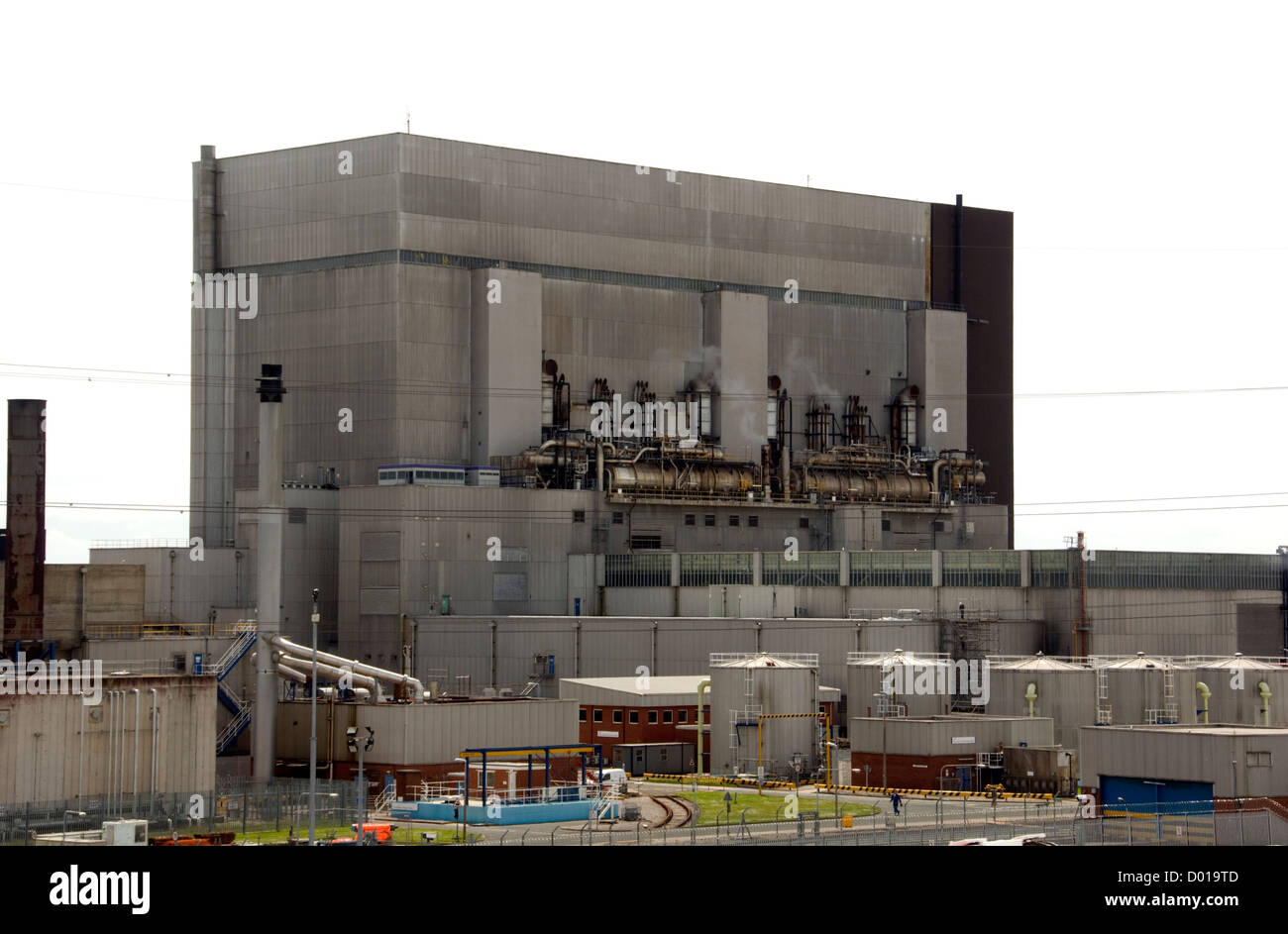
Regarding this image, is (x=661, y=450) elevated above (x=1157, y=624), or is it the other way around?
(x=661, y=450)

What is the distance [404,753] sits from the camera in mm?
67312

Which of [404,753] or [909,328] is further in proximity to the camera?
[909,328]

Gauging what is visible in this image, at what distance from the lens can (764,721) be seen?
74.8 m

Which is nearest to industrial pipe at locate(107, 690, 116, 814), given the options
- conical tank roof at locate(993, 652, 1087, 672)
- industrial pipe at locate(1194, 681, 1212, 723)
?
conical tank roof at locate(993, 652, 1087, 672)

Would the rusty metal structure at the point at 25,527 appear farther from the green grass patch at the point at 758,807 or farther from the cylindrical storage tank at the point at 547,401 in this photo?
the cylindrical storage tank at the point at 547,401

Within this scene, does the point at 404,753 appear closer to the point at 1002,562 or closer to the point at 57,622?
the point at 57,622

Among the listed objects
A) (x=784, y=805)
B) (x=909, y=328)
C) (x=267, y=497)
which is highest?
(x=909, y=328)

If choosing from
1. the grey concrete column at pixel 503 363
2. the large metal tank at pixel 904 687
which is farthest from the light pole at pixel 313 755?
the grey concrete column at pixel 503 363

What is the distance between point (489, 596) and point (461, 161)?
24864 mm

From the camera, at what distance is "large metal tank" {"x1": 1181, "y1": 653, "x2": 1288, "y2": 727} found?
75250mm

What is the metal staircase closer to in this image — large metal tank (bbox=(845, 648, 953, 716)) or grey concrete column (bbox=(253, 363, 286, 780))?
grey concrete column (bbox=(253, 363, 286, 780))
